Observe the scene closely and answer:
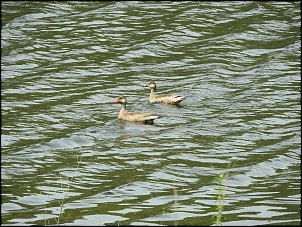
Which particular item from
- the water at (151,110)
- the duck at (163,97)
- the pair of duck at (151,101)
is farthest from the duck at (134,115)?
the duck at (163,97)

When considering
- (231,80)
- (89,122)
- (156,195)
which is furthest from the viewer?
(231,80)

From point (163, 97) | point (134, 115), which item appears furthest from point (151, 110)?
point (134, 115)

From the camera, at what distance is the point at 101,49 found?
25.1 meters

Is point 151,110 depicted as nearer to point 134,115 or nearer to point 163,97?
point 163,97

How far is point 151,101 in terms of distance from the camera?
2139cm

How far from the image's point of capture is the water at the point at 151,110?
43.1 ft

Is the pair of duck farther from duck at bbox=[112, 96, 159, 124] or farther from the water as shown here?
the water

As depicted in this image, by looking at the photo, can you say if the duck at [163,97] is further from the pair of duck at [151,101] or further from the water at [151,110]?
the water at [151,110]

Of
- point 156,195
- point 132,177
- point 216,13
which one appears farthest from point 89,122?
point 216,13

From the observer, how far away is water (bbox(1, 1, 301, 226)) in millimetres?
13141

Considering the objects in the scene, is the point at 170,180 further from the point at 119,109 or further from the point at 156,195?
the point at 119,109

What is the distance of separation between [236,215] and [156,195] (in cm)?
172

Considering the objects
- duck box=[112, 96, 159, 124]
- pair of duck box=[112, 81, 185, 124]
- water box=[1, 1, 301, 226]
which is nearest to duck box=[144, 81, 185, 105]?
pair of duck box=[112, 81, 185, 124]

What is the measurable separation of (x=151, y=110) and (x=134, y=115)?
1185 millimetres
